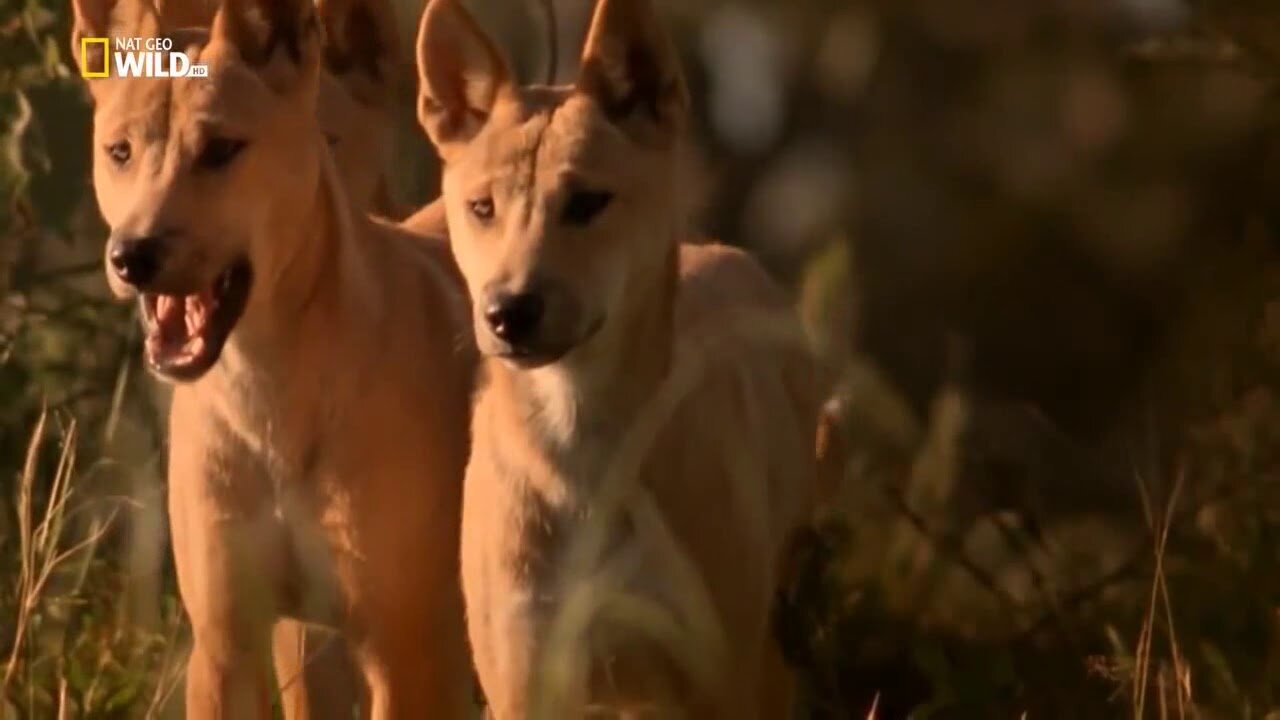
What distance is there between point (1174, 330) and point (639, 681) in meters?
2.68

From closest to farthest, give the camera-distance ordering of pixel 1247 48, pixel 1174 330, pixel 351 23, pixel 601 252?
pixel 601 252 → pixel 1247 48 → pixel 351 23 → pixel 1174 330

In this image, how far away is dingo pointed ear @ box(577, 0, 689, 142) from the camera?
24.0 ft

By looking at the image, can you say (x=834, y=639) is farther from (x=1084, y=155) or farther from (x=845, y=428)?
(x=1084, y=155)

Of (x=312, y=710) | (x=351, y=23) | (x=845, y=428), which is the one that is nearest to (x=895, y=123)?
(x=845, y=428)

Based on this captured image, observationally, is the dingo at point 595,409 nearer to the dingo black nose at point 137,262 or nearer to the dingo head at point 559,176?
the dingo head at point 559,176

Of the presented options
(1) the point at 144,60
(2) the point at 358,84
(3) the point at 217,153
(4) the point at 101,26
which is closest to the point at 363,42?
(2) the point at 358,84

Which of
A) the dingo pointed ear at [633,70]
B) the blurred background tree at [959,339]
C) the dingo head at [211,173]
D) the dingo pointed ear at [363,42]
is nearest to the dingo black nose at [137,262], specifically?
the dingo head at [211,173]

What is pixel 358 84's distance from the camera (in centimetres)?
875

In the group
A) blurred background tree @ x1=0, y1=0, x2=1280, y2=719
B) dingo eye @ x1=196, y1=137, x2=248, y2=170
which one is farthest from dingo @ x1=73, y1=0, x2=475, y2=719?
blurred background tree @ x1=0, y1=0, x2=1280, y2=719

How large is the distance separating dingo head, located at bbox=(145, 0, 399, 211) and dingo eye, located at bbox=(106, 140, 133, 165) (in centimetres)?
117

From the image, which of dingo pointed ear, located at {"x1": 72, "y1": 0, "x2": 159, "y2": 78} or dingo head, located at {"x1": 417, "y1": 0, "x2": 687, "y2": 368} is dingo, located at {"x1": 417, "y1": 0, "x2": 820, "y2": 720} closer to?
dingo head, located at {"x1": 417, "y1": 0, "x2": 687, "y2": 368}

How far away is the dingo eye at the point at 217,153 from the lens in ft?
24.2

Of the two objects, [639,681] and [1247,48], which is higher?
[1247,48]

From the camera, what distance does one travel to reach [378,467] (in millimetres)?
7492
